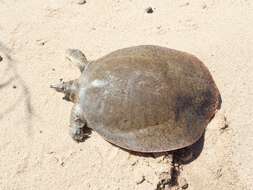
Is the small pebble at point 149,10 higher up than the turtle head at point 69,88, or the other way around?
the small pebble at point 149,10

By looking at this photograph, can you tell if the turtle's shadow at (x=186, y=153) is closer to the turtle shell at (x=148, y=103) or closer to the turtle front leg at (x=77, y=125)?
the turtle shell at (x=148, y=103)

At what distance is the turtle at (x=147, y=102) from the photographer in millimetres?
3188

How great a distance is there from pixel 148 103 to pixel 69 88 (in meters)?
0.77

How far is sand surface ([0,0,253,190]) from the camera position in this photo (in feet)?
10.7

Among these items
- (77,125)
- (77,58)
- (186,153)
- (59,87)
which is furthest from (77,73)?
(186,153)

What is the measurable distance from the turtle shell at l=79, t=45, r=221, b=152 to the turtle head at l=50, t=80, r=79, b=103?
0.75 feet

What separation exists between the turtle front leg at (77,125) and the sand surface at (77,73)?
0.06 metres

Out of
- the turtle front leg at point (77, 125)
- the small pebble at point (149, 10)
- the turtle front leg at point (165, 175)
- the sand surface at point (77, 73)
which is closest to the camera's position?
the turtle front leg at point (165, 175)

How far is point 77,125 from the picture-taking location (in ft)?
11.4

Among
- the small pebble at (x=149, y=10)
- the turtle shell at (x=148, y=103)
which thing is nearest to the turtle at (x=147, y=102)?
the turtle shell at (x=148, y=103)

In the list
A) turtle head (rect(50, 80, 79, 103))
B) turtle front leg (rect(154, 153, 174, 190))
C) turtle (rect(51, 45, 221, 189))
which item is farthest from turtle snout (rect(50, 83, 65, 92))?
turtle front leg (rect(154, 153, 174, 190))

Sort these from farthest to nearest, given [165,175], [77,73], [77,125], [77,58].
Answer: [77,73], [77,58], [77,125], [165,175]

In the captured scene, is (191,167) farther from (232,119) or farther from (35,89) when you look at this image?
(35,89)

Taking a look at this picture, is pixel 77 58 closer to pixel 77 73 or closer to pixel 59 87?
pixel 77 73
